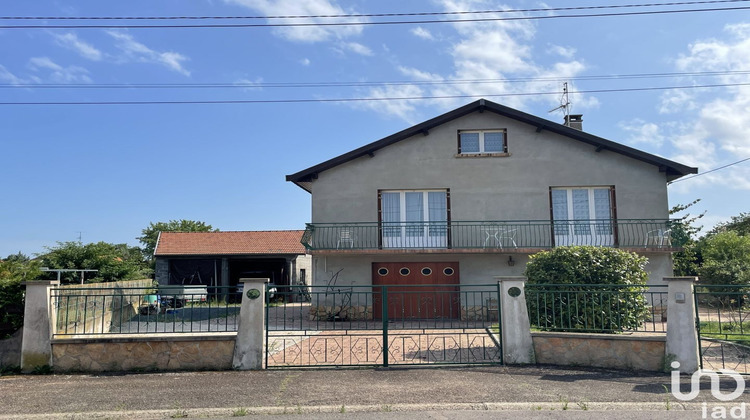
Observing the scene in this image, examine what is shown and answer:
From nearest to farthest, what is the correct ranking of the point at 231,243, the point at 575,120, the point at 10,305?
the point at 10,305 < the point at 575,120 < the point at 231,243

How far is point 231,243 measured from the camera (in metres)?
31.1

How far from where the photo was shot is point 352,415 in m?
6.22

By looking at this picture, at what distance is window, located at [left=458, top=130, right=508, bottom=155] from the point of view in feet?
57.8

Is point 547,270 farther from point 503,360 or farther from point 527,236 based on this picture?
point 527,236

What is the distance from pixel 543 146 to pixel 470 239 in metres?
4.04

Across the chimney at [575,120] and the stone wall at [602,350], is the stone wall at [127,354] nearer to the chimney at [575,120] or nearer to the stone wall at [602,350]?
the stone wall at [602,350]

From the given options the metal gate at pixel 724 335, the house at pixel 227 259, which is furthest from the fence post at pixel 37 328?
the house at pixel 227 259

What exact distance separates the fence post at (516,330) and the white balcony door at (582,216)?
8.66 meters

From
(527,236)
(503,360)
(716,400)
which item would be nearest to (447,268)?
(527,236)

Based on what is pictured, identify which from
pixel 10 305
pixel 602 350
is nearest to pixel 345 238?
pixel 10 305

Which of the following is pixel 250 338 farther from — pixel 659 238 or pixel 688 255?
pixel 688 255

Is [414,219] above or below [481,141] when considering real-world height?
below

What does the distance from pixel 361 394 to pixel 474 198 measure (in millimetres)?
11225

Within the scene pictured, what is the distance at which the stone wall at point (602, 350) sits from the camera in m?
8.17
